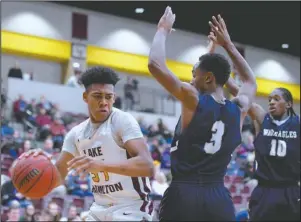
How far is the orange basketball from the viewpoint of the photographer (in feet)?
16.1

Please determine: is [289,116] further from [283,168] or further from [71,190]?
[71,190]

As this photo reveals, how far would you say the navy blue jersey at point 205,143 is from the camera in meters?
4.26

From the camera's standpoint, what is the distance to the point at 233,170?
798 inches

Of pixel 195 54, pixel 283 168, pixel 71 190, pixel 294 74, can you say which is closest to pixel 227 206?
Answer: pixel 283 168

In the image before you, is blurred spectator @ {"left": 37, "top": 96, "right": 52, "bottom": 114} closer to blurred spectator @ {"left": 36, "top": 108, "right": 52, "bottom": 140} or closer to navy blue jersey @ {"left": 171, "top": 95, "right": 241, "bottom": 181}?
blurred spectator @ {"left": 36, "top": 108, "right": 52, "bottom": 140}

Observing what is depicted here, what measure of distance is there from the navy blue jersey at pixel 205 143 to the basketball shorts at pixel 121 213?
2.43 feet

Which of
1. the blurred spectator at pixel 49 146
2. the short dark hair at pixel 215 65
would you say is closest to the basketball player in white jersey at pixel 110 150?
the short dark hair at pixel 215 65

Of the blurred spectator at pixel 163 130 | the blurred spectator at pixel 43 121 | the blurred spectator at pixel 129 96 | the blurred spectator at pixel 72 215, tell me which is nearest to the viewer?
the blurred spectator at pixel 72 215

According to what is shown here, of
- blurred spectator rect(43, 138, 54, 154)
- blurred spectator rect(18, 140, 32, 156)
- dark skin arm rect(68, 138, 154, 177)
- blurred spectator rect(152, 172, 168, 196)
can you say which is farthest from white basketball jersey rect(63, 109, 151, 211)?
blurred spectator rect(43, 138, 54, 154)

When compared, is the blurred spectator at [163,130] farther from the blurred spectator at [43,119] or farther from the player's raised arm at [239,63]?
the player's raised arm at [239,63]

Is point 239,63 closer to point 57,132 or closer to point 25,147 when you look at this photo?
point 25,147

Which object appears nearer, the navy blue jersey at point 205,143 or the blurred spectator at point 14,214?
the navy blue jersey at point 205,143

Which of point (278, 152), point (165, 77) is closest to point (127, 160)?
point (165, 77)

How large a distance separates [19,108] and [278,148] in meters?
14.1
